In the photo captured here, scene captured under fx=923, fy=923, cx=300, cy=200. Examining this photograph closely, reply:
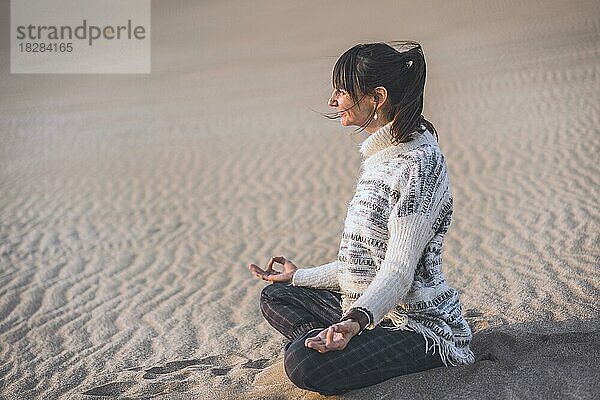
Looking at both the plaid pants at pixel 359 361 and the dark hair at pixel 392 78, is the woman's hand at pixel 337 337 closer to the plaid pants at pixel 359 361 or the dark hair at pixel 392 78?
the plaid pants at pixel 359 361

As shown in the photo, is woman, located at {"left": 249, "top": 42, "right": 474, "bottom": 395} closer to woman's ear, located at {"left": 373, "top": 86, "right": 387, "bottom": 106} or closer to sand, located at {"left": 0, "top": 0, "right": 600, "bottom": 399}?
woman's ear, located at {"left": 373, "top": 86, "right": 387, "bottom": 106}

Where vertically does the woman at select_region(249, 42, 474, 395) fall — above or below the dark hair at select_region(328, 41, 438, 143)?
below

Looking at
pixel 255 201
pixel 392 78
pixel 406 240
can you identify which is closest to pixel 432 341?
pixel 406 240

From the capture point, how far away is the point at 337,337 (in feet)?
10.0

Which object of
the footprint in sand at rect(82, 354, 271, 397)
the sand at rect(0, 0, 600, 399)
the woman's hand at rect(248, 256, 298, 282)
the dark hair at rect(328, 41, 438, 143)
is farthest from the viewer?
the sand at rect(0, 0, 600, 399)

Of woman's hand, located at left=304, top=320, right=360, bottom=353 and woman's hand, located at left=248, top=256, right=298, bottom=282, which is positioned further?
woman's hand, located at left=248, top=256, right=298, bottom=282

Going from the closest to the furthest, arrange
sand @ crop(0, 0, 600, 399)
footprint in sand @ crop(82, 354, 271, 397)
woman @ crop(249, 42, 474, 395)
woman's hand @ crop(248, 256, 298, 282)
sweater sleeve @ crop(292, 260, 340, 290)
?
woman @ crop(249, 42, 474, 395)
sweater sleeve @ crop(292, 260, 340, 290)
woman's hand @ crop(248, 256, 298, 282)
footprint in sand @ crop(82, 354, 271, 397)
sand @ crop(0, 0, 600, 399)

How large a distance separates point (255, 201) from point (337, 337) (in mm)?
7296

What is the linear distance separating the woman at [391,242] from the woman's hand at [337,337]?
9 cm

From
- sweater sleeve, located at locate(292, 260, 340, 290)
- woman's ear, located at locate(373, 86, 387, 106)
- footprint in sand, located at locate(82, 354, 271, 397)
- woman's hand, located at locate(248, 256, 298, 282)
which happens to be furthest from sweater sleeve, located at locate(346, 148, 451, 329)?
footprint in sand, located at locate(82, 354, 271, 397)

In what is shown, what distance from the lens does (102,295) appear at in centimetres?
735

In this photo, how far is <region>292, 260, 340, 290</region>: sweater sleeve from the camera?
149 inches

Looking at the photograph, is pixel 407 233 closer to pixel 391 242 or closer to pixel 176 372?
pixel 391 242

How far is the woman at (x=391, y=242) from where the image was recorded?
326cm
